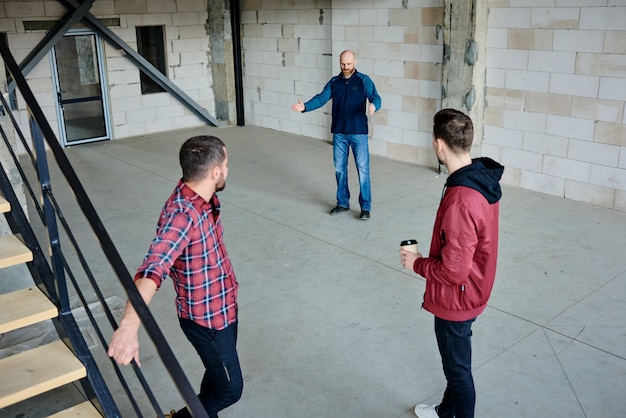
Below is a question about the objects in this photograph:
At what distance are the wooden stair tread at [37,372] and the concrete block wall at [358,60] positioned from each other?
6196 millimetres

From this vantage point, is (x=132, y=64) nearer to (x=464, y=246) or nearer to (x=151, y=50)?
(x=151, y=50)

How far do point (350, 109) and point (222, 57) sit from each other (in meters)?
5.62

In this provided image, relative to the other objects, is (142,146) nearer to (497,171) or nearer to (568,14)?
(568,14)

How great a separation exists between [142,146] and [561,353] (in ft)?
24.8

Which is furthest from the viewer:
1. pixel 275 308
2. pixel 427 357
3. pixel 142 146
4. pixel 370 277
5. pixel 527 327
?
pixel 142 146

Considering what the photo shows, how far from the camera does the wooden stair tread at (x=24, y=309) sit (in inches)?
103

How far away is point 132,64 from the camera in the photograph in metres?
10.2

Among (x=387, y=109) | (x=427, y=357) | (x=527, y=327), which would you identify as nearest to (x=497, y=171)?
(x=427, y=357)

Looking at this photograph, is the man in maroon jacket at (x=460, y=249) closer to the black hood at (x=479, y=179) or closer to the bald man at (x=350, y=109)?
the black hood at (x=479, y=179)

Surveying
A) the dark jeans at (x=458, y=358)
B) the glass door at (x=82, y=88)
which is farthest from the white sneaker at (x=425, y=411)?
the glass door at (x=82, y=88)

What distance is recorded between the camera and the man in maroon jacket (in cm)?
249

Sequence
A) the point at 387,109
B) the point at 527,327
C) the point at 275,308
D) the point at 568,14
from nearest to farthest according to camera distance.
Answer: the point at 527,327
the point at 275,308
the point at 568,14
the point at 387,109

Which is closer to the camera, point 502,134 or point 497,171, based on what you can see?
point 497,171

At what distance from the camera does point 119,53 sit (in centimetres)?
1003
